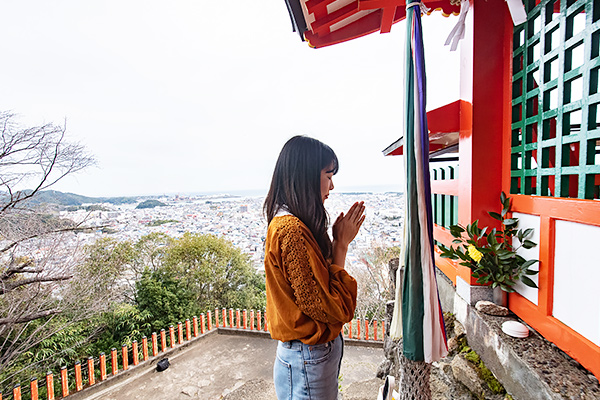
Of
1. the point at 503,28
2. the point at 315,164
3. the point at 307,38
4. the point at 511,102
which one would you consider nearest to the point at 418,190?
the point at 315,164

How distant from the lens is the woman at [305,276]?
32.8 inches

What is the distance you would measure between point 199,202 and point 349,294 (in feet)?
39.9

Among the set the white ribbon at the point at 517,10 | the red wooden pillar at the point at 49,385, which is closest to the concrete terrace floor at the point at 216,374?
the red wooden pillar at the point at 49,385

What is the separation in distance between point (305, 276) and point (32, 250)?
564 cm

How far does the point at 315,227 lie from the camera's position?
950mm

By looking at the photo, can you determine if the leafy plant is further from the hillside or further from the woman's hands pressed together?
the hillside

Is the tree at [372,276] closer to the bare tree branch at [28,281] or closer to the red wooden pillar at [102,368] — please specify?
the red wooden pillar at [102,368]

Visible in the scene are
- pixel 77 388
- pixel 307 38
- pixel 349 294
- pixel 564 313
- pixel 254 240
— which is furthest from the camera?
pixel 254 240

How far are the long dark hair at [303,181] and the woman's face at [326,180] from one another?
0.02m

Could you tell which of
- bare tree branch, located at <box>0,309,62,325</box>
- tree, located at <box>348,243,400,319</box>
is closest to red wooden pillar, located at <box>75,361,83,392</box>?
bare tree branch, located at <box>0,309,62,325</box>

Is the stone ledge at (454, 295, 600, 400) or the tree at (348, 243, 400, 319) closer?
the stone ledge at (454, 295, 600, 400)

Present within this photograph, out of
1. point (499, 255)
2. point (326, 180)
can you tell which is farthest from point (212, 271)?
point (326, 180)

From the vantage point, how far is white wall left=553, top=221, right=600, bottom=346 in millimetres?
1117

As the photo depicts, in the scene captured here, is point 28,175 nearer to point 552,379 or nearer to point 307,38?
point 307,38
